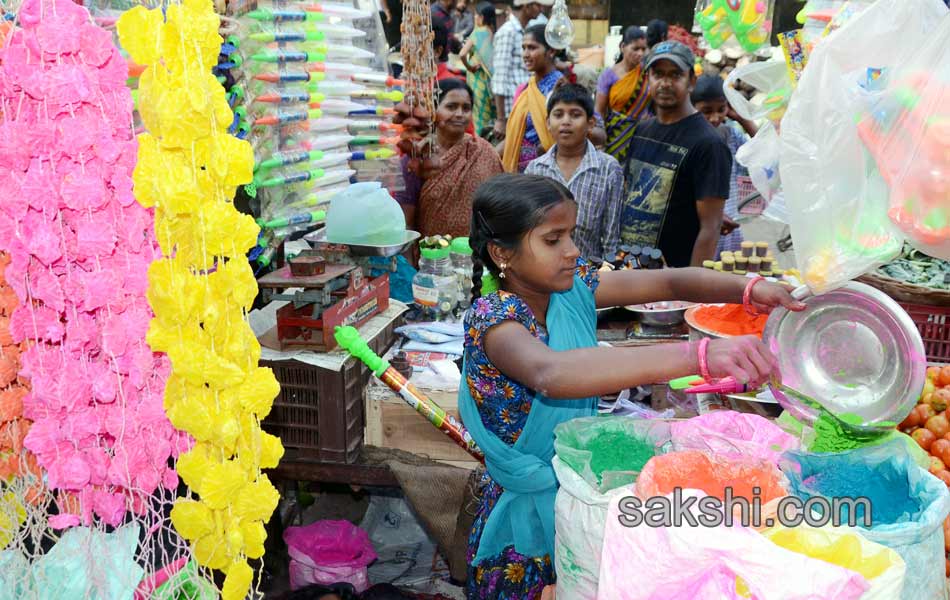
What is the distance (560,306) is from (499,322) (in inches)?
7.4

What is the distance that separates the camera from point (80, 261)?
1290 millimetres

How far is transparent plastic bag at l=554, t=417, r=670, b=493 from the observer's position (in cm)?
130

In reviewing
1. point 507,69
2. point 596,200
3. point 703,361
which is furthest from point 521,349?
point 507,69

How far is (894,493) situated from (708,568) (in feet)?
1.55

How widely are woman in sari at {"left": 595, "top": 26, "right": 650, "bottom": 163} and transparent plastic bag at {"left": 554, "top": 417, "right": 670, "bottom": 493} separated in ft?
9.58

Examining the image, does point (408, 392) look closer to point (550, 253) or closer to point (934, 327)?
point (550, 253)

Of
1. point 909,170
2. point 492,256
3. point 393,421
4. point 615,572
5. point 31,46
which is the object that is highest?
point 31,46

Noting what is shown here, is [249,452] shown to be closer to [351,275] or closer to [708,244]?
[351,275]

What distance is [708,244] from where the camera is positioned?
3.34 metres

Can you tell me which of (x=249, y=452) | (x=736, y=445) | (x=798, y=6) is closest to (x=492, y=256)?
(x=736, y=445)

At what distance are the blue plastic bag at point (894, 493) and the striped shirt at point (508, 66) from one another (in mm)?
5281

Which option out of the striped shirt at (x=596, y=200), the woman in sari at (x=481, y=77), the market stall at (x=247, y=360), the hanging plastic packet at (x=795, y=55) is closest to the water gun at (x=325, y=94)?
the market stall at (x=247, y=360)

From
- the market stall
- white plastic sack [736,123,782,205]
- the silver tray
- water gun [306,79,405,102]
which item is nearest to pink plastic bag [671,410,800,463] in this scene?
the market stall

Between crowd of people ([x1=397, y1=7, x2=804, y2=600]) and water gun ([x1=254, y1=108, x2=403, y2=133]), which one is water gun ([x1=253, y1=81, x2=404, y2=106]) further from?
crowd of people ([x1=397, y1=7, x2=804, y2=600])
